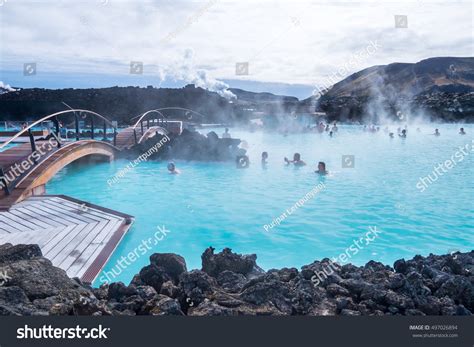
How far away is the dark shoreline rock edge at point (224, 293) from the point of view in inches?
145

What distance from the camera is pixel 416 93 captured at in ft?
138

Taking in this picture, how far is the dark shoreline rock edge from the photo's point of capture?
12.1 feet

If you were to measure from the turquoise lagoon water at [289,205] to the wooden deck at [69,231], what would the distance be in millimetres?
309

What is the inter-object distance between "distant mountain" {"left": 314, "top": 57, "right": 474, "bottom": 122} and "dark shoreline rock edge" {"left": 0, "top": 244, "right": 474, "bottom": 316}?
31385 millimetres

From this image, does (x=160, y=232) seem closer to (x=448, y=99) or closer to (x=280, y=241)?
(x=280, y=241)

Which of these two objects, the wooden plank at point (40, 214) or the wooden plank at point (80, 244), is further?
the wooden plank at point (40, 214)

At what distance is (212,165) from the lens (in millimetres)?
15500

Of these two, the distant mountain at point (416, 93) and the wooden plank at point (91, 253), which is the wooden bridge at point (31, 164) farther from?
the distant mountain at point (416, 93)

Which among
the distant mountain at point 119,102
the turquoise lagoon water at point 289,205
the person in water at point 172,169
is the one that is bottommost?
the turquoise lagoon water at point 289,205

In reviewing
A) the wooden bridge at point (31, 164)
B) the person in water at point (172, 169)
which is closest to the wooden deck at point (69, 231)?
the wooden bridge at point (31, 164)

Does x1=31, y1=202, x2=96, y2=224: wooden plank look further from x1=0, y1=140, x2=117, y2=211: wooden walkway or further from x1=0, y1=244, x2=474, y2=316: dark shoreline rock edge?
x1=0, y1=244, x2=474, y2=316: dark shoreline rock edge

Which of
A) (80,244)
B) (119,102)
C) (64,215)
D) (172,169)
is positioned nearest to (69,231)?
(80,244)

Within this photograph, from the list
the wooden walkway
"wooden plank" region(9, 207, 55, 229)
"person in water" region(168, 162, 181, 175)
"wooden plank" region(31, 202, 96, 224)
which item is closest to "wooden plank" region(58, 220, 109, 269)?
"wooden plank" region(31, 202, 96, 224)

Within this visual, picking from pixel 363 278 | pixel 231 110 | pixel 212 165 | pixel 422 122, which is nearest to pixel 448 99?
pixel 422 122
